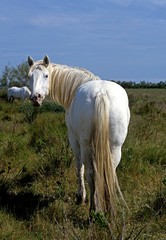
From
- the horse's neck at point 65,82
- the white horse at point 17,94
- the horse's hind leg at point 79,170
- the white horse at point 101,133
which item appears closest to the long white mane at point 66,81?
the horse's neck at point 65,82

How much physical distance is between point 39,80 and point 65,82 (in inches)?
13.4

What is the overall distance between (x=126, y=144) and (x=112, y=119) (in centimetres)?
333

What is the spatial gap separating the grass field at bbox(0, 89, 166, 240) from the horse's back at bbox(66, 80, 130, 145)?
2.41 feet

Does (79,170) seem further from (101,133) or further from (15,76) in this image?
(15,76)

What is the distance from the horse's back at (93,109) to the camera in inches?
166

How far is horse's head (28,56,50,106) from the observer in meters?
5.38

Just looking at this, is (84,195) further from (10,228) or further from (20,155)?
(20,155)

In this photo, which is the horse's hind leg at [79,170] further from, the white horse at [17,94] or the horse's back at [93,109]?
the white horse at [17,94]

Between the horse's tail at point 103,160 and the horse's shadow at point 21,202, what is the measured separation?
38.9 inches

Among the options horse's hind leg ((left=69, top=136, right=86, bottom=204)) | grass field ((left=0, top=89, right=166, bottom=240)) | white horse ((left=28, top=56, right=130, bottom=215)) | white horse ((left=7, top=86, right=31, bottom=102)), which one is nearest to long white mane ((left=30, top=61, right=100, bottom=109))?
horse's hind leg ((left=69, top=136, right=86, bottom=204))

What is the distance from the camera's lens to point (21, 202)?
523 cm

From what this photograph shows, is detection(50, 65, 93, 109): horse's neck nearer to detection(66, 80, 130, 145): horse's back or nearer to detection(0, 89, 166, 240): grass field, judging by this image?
detection(66, 80, 130, 145): horse's back

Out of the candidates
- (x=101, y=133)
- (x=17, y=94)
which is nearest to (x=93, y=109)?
(x=101, y=133)

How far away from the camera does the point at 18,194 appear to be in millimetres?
5496
